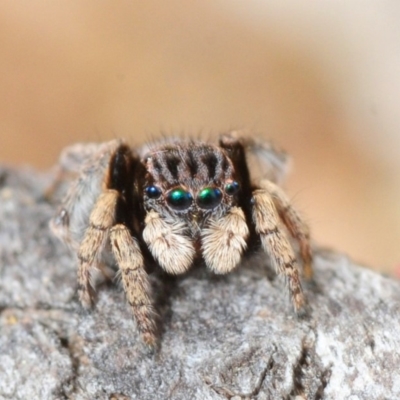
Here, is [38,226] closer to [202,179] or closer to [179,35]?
[202,179]

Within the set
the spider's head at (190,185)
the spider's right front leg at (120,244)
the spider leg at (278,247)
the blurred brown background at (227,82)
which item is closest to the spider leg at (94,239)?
the spider's right front leg at (120,244)

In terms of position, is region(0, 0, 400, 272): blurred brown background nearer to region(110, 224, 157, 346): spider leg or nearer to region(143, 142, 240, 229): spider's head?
region(143, 142, 240, 229): spider's head

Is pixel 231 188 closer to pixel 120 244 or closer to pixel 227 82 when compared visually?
pixel 120 244

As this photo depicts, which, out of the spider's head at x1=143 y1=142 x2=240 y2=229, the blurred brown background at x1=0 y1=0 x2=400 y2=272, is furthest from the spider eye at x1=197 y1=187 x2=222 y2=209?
the blurred brown background at x1=0 y1=0 x2=400 y2=272

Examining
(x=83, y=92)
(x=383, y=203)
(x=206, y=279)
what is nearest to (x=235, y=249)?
(x=206, y=279)

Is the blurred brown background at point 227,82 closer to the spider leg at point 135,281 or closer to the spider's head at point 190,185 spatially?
the spider's head at point 190,185

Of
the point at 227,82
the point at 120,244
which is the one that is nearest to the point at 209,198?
the point at 120,244
